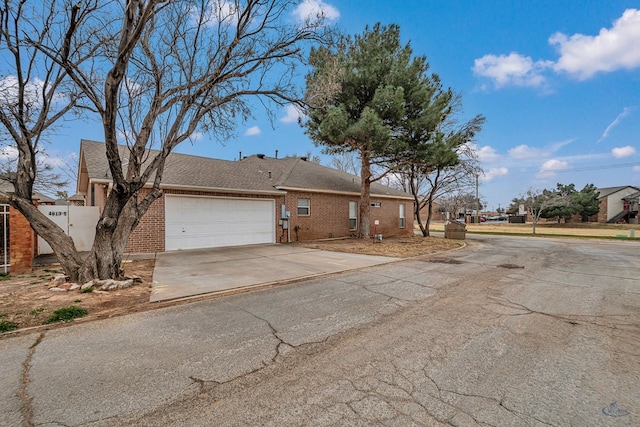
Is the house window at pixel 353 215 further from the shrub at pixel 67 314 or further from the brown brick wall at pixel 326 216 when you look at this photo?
the shrub at pixel 67 314

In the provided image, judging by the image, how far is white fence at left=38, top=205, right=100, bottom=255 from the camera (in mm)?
10594

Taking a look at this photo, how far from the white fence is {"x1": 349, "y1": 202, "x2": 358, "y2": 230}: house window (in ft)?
40.2

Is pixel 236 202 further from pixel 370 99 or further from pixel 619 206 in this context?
pixel 619 206

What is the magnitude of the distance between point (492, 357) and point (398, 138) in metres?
12.0

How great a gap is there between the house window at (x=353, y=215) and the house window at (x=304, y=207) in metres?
3.39

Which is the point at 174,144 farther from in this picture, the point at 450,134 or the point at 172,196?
the point at 450,134

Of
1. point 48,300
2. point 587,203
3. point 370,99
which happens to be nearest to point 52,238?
point 48,300

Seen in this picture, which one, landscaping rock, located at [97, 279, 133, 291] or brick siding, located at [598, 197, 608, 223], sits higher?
brick siding, located at [598, 197, 608, 223]

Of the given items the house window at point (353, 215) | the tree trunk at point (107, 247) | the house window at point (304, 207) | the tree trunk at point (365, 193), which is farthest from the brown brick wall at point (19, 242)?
the house window at point (353, 215)

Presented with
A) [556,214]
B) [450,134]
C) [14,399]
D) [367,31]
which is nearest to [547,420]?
[14,399]

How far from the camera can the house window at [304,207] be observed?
15148 millimetres

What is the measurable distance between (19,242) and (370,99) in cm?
1355

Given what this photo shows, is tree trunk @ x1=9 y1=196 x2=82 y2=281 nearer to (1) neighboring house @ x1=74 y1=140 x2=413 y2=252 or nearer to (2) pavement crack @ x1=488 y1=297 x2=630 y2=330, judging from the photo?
(1) neighboring house @ x1=74 y1=140 x2=413 y2=252

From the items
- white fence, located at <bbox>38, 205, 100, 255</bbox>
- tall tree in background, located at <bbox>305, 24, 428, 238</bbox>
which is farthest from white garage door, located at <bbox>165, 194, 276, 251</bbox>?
tall tree in background, located at <bbox>305, 24, 428, 238</bbox>
